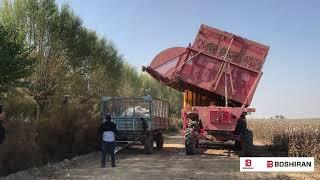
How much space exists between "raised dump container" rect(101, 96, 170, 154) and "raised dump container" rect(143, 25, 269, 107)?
8.10ft

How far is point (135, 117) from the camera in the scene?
2402 cm

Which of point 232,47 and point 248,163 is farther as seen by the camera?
point 232,47

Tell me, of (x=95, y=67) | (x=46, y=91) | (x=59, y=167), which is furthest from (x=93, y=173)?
(x=95, y=67)

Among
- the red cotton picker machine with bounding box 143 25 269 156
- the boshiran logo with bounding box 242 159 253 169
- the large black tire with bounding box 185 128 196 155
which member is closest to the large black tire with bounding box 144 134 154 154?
the large black tire with bounding box 185 128 196 155

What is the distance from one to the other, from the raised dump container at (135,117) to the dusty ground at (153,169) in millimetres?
826

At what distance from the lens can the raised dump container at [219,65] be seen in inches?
857

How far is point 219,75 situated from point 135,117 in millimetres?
4394

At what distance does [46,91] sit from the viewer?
2933 cm

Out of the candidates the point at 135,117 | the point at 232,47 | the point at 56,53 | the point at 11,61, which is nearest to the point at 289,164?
the point at 232,47

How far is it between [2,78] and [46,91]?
1088cm

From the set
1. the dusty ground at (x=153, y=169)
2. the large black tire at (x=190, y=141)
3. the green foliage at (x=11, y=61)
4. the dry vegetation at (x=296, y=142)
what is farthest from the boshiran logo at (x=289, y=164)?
the green foliage at (x=11, y=61)

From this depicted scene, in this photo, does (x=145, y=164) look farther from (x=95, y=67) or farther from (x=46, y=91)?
(x=95, y=67)

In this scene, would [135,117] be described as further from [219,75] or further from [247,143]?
[247,143]

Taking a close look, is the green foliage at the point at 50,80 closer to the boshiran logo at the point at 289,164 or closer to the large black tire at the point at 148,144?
the large black tire at the point at 148,144
